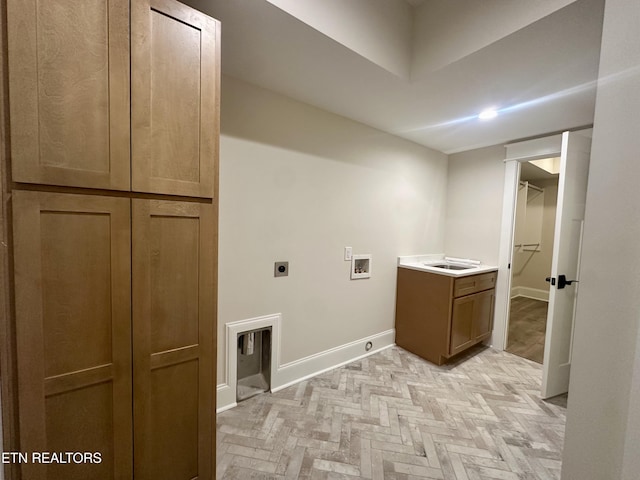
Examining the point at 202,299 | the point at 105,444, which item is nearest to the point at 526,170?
the point at 202,299

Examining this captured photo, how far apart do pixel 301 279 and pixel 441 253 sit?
220cm

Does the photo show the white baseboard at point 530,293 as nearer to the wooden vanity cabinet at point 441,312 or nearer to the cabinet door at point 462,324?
the wooden vanity cabinet at point 441,312

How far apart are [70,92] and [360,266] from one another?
7.48 ft

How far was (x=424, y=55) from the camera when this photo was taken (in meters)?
1.60

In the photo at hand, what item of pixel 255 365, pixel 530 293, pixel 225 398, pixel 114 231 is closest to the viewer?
pixel 114 231

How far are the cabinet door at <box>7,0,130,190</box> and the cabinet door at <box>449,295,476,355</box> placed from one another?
2.65 m

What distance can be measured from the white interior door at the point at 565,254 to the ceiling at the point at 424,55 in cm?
37

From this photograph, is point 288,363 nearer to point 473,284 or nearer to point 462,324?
point 462,324

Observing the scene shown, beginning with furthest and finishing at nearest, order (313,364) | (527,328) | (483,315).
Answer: (527,328) → (483,315) → (313,364)

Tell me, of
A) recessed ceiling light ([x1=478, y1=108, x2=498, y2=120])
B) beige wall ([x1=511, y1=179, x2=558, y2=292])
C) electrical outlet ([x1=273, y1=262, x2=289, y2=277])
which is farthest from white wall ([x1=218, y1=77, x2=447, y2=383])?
beige wall ([x1=511, y1=179, x2=558, y2=292])

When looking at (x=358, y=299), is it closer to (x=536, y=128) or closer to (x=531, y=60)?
(x=531, y=60)

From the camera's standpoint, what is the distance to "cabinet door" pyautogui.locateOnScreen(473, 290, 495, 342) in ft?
→ 8.65

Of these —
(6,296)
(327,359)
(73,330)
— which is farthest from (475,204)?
(6,296)

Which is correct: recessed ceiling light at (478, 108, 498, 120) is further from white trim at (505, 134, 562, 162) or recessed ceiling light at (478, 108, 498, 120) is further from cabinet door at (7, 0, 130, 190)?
cabinet door at (7, 0, 130, 190)
